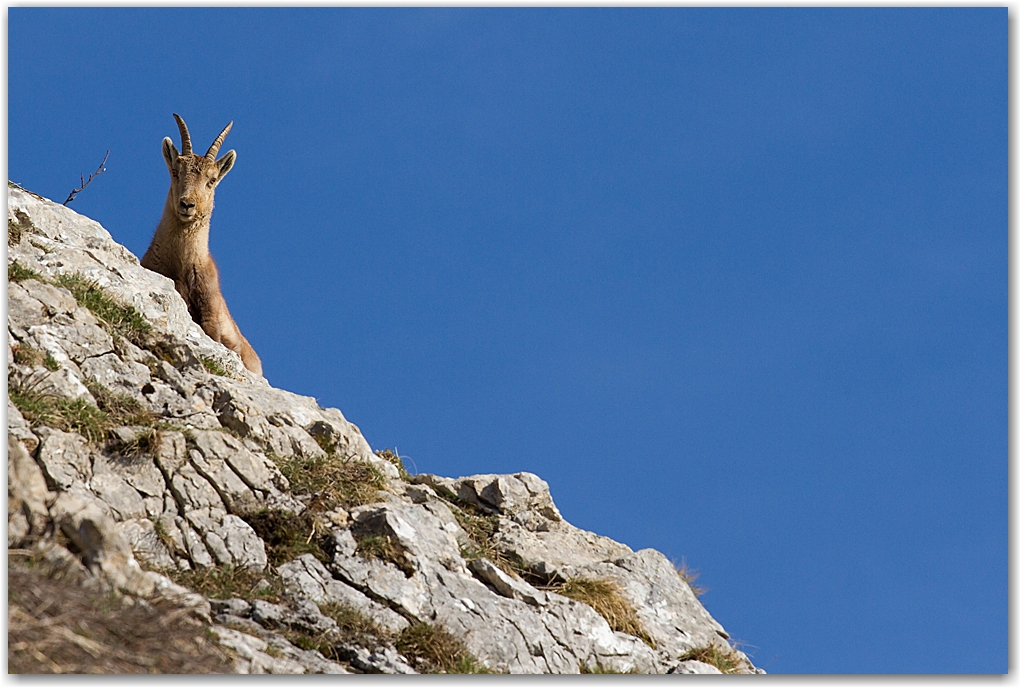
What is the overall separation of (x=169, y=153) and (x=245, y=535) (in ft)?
21.3

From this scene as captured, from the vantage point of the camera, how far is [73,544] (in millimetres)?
6895

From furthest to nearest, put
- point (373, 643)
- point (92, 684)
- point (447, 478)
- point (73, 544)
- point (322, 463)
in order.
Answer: point (447, 478), point (322, 463), point (373, 643), point (73, 544), point (92, 684)

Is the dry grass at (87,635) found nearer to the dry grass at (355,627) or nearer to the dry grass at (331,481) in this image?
the dry grass at (355,627)

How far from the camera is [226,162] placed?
1386 centimetres

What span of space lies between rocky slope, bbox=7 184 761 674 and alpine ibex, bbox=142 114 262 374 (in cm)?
113

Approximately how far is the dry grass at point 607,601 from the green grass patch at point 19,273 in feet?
18.2

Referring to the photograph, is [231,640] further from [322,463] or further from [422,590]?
[322,463]

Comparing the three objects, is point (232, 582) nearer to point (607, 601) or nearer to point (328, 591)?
point (328, 591)

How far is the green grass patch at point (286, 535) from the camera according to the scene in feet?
28.1

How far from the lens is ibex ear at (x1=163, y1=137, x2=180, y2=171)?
13.5 metres

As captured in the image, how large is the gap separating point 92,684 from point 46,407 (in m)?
3.66

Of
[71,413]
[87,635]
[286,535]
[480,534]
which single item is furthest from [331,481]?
[87,635]

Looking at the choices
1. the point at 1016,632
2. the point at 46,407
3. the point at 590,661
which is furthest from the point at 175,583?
the point at 1016,632

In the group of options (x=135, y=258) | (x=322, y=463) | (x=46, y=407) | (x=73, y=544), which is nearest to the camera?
(x=73, y=544)
